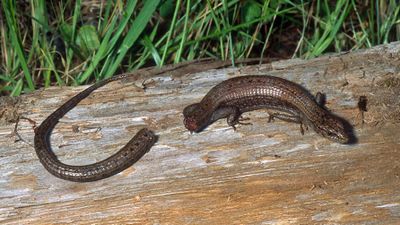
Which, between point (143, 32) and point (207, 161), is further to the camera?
point (143, 32)

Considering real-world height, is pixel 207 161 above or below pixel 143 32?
below

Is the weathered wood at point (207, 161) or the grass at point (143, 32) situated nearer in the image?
the weathered wood at point (207, 161)

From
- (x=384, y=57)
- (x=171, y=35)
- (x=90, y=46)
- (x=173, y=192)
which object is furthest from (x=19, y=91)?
(x=384, y=57)

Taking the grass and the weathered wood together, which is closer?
the weathered wood

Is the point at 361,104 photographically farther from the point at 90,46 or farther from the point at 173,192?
the point at 90,46
